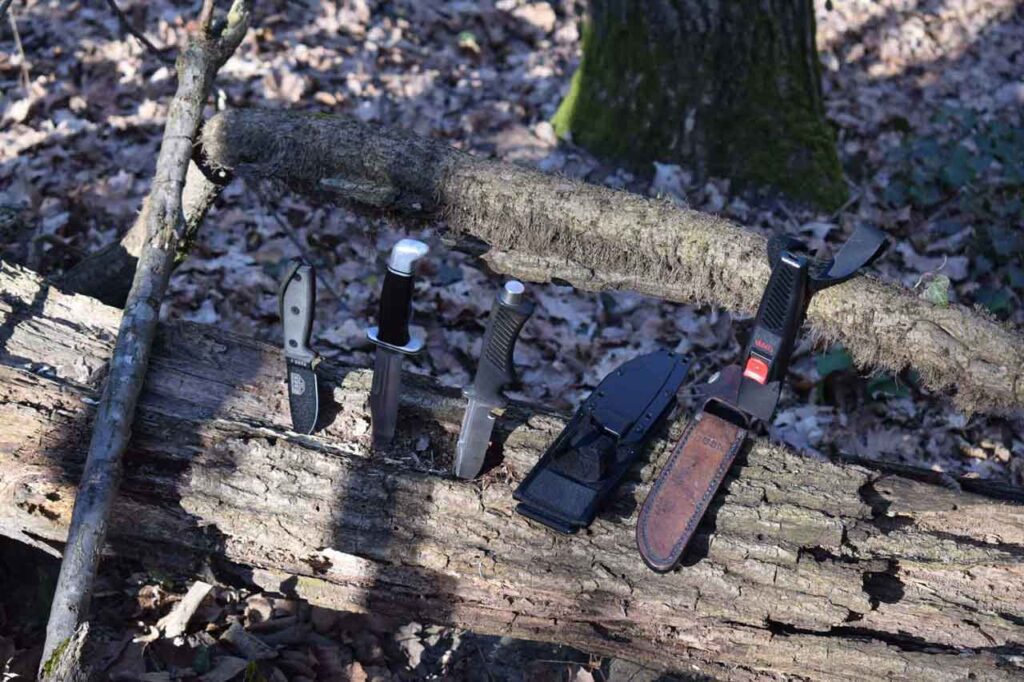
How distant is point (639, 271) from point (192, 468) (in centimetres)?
183

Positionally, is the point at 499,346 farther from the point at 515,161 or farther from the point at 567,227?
the point at 515,161

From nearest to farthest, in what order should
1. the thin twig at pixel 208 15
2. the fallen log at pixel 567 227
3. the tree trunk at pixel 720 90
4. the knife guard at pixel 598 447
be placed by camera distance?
the knife guard at pixel 598 447
the fallen log at pixel 567 227
the thin twig at pixel 208 15
the tree trunk at pixel 720 90

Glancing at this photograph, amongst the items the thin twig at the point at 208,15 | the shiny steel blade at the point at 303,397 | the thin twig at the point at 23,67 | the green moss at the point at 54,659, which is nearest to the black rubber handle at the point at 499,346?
the shiny steel blade at the point at 303,397

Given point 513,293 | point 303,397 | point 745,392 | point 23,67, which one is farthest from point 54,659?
point 23,67

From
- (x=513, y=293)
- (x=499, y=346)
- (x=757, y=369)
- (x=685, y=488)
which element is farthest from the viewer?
(x=757, y=369)

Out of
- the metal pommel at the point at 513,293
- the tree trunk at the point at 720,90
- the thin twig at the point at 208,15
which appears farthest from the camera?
the tree trunk at the point at 720,90

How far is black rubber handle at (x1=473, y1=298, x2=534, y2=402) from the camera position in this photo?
2.62m

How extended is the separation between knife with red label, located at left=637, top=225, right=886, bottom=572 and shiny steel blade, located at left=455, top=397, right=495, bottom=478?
56 cm

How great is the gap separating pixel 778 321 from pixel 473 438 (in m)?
1.09

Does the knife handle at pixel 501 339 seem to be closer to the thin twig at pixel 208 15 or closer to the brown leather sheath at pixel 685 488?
the brown leather sheath at pixel 685 488

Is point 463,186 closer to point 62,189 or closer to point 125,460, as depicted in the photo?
point 125,460

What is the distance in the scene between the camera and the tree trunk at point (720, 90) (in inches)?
200

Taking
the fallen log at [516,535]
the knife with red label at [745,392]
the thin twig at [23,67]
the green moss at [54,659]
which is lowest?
the thin twig at [23,67]

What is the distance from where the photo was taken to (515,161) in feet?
15.1
